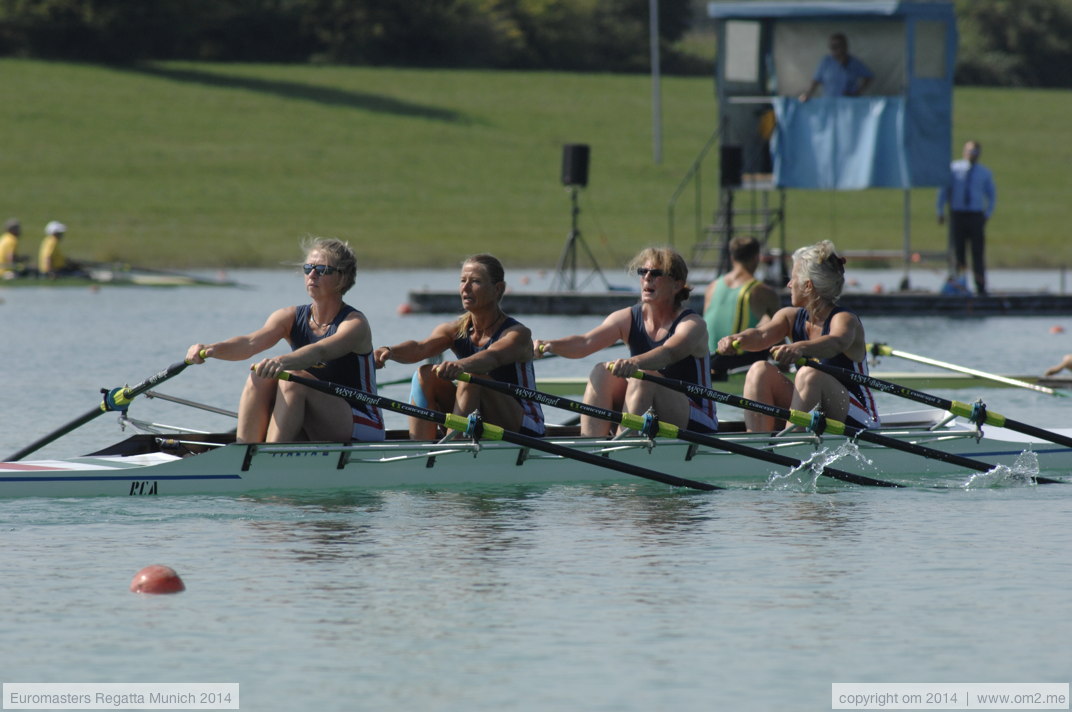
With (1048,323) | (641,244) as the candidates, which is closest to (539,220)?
(641,244)

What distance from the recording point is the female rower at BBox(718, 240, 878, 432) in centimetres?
1033

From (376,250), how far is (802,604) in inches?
1511

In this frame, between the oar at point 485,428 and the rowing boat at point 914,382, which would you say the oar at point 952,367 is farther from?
the oar at point 485,428

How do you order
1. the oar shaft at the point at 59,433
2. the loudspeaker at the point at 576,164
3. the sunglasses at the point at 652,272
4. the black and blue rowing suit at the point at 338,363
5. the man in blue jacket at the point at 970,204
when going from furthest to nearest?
the loudspeaker at the point at 576,164 → the man in blue jacket at the point at 970,204 → the oar shaft at the point at 59,433 → the sunglasses at the point at 652,272 → the black and blue rowing suit at the point at 338,363

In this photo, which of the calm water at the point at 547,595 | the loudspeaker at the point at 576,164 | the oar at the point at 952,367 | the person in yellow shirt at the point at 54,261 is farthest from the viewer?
the person in yellow shirt at the point at 54,261

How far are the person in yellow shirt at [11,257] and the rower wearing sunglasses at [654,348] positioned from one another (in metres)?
19.9

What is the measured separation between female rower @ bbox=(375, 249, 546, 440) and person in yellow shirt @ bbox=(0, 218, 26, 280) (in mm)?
19648

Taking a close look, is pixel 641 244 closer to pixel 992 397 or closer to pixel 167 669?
pixel 992 397

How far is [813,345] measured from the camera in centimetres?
1034

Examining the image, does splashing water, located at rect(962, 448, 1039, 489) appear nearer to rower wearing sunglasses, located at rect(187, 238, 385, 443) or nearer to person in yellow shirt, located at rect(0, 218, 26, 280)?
rower wearing sunglasses, located at rect(187, 238, 385, 443)

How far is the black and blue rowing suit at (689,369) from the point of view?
10.3 meters

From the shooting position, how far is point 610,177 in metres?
56.8

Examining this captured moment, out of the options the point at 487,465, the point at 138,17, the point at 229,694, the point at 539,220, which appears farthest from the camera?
the point at 138,17
